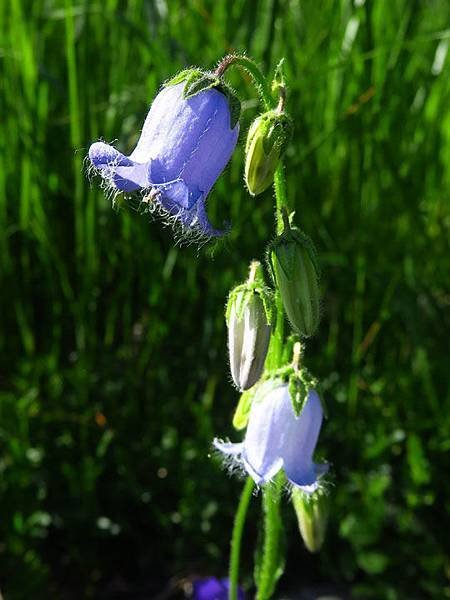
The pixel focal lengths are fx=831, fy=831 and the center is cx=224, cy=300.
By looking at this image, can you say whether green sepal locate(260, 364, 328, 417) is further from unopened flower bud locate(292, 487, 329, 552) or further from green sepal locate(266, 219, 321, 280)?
unopened flower bud locate(292, 487, 329, 552)

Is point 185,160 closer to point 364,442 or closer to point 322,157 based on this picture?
point 364,442

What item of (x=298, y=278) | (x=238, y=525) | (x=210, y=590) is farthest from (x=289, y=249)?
(x=210, y=590)

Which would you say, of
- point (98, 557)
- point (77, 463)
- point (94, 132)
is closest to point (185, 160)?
point (94, 132)

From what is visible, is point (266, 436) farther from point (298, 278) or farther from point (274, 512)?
point (298, 278)

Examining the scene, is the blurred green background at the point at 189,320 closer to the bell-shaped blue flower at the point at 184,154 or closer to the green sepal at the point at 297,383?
the green sepal at the point at 297,383

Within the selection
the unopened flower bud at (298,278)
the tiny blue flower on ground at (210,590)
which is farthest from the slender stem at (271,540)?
the tiny blue flower on ground at (210,590)

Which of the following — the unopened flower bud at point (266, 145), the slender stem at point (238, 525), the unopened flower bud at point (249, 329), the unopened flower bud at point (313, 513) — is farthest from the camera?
the unopened flower bud at point (313, 513)
